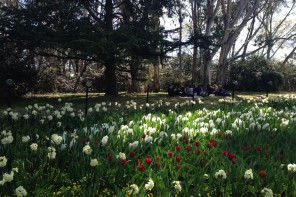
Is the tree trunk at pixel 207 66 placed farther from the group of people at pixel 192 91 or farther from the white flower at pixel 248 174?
the white flower at pixel 248 174

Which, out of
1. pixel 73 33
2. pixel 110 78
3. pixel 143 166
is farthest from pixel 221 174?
pixel 110 78

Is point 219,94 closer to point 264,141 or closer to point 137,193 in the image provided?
point 264,141

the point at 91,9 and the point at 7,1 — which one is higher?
the point at 7,1

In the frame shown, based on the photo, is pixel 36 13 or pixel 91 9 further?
pixel 91 9

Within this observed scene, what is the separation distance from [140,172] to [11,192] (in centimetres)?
119

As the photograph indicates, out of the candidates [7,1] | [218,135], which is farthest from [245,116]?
[7,1]

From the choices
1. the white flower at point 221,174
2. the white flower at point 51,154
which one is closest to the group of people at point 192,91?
the white flower at point 51,154

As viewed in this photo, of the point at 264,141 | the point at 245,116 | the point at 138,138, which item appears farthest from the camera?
the point at 245,116

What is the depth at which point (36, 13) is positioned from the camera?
15211mm

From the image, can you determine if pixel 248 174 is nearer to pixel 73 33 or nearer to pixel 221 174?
pixel 221 174

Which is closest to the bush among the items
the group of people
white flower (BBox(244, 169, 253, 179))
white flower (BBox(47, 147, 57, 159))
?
the group of people

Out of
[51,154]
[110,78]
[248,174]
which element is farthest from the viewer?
[110,78]

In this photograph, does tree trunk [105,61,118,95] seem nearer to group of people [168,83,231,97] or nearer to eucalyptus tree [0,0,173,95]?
eucalyptus tree [0,0,173,95]

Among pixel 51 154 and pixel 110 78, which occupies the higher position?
pixel 110 78
